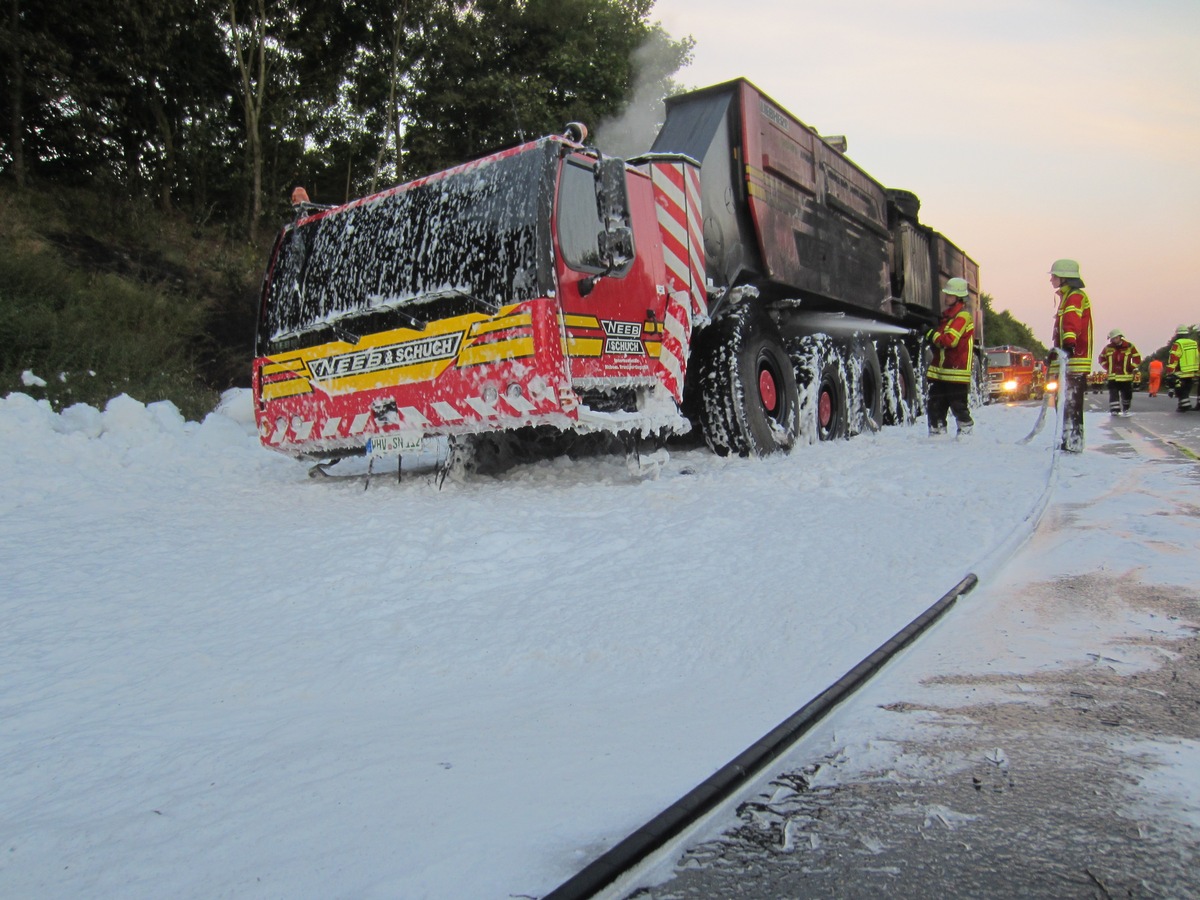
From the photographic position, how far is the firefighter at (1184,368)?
56.2ft

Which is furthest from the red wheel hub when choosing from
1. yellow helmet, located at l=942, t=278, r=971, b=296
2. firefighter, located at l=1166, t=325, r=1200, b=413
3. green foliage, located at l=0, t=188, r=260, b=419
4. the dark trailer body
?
firefighter, located at l=1166, t=325, r=1200, b=413

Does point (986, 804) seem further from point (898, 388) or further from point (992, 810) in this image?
point (898, 388)

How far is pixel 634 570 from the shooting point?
375cm

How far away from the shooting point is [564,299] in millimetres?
5234

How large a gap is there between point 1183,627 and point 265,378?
18.9 ft

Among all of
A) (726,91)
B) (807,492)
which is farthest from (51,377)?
(807,492)

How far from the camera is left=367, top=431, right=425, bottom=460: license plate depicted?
18.4ft

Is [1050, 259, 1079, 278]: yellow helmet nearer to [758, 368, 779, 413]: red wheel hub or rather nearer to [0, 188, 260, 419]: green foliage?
[758, 368, 779, 413]: red wheel hub

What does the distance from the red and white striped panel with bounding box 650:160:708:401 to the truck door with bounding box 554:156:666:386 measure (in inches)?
6.7

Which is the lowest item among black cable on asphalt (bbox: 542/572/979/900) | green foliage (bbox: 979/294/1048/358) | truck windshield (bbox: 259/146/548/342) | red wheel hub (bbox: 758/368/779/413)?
black cable on asphalt (bbox: 542/572/979/900)

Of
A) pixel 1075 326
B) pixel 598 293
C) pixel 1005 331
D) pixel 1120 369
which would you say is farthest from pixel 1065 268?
pixel 1005 331

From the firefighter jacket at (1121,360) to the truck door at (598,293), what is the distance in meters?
14.3

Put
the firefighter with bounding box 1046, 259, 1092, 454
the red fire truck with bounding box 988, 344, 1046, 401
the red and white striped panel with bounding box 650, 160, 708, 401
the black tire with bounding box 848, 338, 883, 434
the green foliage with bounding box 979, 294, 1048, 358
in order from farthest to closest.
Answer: the green foliage with bounding box 979, 294, 1048, 358, the red fire truck with bounding box 988, 344, 1046, 401, the black tire with bounding box 848, 338, 883, 434, the firefighter with bounding box 1046, 259, 1092, 454, the red and white striped panel with bounding box 650, 160, 708, 401

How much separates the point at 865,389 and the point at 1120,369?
8.95 m
